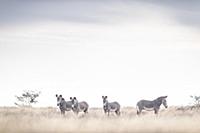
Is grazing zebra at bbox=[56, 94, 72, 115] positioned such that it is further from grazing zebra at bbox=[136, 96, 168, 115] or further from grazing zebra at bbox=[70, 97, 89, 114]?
grazing zebra at bbox=[136, 96, 168, 115]

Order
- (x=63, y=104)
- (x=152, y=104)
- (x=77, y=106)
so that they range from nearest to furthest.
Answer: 1. (x=63, y=104)
2. (x=77, y=106)
3. (x=152, y=104)

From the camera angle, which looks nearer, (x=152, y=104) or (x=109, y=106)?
(x=109, y=106)

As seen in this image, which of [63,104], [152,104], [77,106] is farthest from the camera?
[152,104]

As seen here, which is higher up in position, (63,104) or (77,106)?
(63,104)

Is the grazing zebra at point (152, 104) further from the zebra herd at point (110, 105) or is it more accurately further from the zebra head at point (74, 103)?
the zebra head at point (74, 103)

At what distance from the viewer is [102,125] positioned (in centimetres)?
2353

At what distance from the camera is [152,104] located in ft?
136

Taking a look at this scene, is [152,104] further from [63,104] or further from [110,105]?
[63,104]

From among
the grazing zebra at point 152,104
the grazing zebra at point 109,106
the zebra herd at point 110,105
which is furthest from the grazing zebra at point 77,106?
the grazing zebra at point 152,104

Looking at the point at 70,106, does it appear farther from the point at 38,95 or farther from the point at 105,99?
the point at 38,95

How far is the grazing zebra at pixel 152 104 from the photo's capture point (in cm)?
4100

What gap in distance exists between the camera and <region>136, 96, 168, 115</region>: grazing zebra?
41000 mm

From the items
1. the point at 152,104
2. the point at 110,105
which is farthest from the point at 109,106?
the point at 152,104

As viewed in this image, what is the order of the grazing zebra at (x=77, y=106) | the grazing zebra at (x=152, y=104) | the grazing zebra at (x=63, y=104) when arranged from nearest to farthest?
the grazing zebra at (x=63, y=104)
the grazing zebra at (x=152, y=104)
the grazing zebra at (x=77, y=106)
